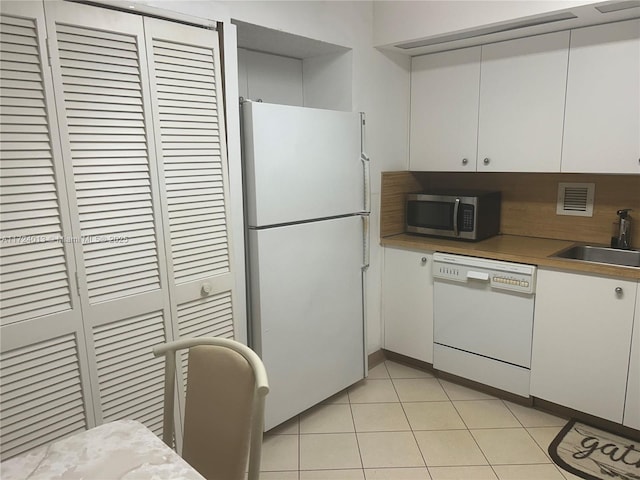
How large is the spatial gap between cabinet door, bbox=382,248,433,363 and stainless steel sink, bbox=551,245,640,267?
0.79 metres

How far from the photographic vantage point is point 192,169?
1.93 m

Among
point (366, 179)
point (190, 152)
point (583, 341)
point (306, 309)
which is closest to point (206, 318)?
point (306, 309)

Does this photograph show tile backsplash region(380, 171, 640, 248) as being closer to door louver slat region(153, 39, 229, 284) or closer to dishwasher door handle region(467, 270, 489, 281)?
dishwasher door handle region(467, 270, 489, 281)

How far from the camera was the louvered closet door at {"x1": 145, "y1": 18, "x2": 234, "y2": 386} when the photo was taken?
5.93 ft

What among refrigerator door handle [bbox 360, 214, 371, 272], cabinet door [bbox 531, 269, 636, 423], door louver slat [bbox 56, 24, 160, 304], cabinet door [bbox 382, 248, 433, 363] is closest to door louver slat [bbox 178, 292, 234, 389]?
door louver slat [bbox 56, 24, 160, 304]

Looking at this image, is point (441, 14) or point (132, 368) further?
point (441, 14)

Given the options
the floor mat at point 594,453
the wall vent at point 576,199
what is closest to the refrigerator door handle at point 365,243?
the wall vent at point 576,199

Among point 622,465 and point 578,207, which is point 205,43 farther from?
point 622,465

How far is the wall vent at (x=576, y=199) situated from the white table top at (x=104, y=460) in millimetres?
2652

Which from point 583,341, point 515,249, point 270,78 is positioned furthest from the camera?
point 270,78

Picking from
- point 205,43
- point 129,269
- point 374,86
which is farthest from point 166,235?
point 374,86

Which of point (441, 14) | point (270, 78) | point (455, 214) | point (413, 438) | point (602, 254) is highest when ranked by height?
point (441, 14)

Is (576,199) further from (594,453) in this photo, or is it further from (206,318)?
(206,318)

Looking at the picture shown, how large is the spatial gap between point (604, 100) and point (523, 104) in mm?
409
